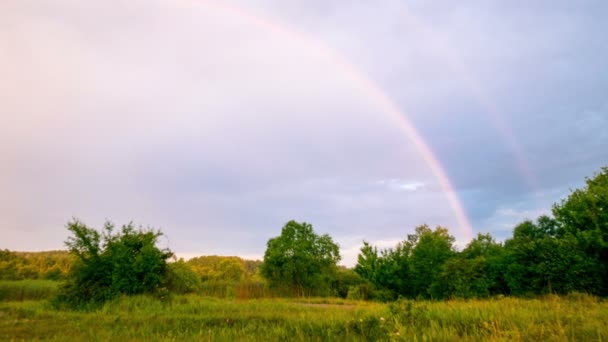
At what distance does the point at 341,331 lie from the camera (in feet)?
26.1

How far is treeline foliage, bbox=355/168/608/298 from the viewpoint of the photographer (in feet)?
61.5

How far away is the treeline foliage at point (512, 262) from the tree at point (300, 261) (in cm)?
375

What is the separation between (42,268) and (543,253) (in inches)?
2164

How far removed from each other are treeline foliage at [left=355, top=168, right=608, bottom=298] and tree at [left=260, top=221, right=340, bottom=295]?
375cm

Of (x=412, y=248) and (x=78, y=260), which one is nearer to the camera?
→ (x=78, y=260)

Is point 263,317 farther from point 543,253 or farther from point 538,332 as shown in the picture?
point 543,253

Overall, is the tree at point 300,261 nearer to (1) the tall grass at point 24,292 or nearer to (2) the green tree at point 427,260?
(2) the green tree at point 427,260

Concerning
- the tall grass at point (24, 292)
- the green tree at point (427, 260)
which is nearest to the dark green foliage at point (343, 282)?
the green tree at point (427, 260)

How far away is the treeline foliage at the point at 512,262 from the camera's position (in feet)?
61.5

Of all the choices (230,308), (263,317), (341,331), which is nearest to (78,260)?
(230,308)

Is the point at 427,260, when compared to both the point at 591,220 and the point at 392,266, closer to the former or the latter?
the point at 392,266

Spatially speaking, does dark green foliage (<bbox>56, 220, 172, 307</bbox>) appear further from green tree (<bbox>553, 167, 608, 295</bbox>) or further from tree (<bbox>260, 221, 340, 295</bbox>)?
green tree (<bbox>553, 167, 608, 295</bbox>)

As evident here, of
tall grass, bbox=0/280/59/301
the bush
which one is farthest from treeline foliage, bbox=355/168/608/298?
tall grass, bbox=0/280/59/301

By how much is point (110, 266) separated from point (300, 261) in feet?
47.4
